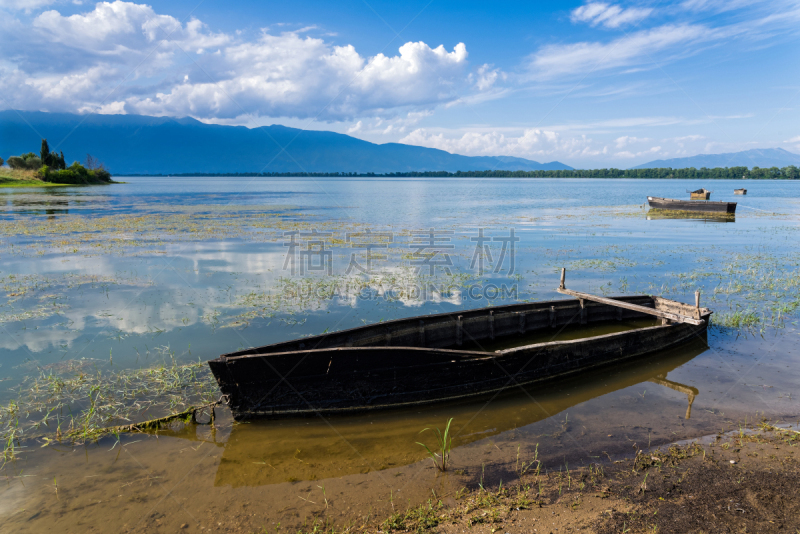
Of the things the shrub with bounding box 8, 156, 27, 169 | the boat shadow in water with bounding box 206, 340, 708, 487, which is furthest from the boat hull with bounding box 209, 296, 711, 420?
the shrub with bounding box 8, 156, 27, 169

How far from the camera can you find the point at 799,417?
7605 millimetres

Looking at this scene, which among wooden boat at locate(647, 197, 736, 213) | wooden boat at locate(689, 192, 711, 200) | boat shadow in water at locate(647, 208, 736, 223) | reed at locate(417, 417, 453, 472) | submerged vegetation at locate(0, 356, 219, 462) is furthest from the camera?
wooden boat at locate(689, 192, 711, 200)

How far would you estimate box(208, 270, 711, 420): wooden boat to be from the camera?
7266 mm

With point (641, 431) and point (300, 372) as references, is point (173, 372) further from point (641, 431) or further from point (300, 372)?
point (641, 431)

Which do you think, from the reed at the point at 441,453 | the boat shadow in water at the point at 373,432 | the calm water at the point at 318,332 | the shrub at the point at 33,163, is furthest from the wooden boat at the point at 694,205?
the shrub at the point at 33,163

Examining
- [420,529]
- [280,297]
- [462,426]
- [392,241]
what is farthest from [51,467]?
[392,241]

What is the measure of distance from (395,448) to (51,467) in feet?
16.5

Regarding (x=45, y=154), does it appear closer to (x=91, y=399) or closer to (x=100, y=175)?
(x=100, y=175)

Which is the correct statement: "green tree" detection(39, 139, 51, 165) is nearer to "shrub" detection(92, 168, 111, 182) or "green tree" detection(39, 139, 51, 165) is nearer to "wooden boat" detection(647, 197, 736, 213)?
"shrub" detection(92, 168, 111, 182)

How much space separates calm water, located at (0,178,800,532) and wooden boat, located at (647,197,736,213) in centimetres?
2075

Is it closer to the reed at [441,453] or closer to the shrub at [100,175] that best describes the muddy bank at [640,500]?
the reed at [441,453]

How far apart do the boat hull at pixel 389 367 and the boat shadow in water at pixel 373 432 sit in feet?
0.71

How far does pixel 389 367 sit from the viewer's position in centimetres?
767

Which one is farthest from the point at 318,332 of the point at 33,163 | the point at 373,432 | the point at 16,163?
the point at 16,163
